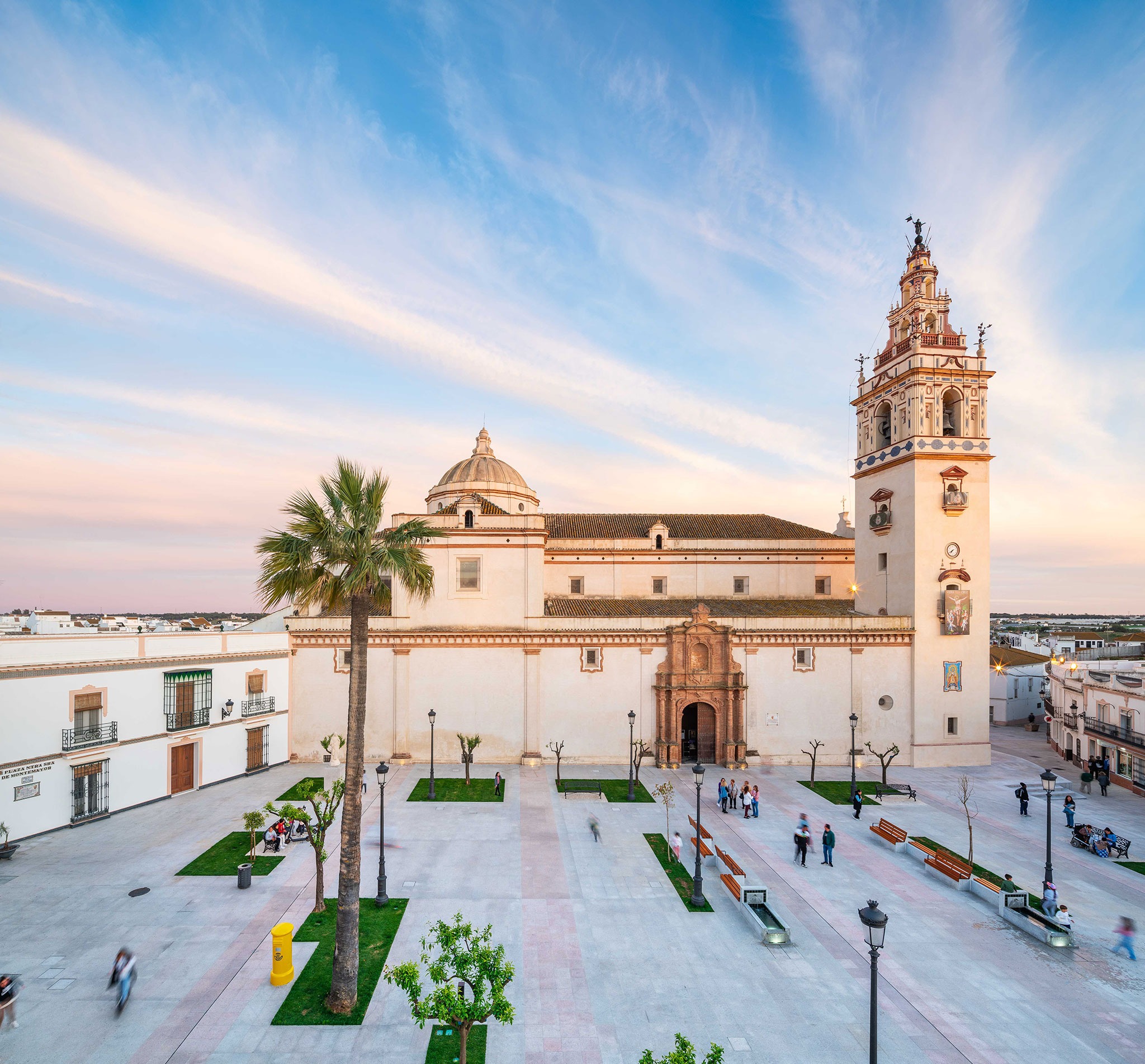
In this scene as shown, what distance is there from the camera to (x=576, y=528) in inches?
1551

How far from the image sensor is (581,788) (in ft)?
89.7

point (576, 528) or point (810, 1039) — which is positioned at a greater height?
point (576, 528)

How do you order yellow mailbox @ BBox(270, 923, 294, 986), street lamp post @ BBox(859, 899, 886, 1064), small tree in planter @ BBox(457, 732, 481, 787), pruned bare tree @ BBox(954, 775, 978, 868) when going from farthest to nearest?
1. small tree in planter @ BBox(457, 732, 481, 787)
2. pruned bare tree @ BBox(954, 775, 978, 868)
3. yellow mailbox @ BBox(270, 923, 294, 986)
4. street lamp post @ BBox(859, 899, 886, 1064)

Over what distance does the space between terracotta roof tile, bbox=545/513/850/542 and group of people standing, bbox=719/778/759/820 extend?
16093mm

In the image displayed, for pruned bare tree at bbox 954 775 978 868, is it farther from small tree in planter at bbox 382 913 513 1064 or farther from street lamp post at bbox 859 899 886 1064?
small tree in planter at bbox 382 913 513 1064

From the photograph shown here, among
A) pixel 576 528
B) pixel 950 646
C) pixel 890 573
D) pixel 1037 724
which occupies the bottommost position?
pixel 1037 724

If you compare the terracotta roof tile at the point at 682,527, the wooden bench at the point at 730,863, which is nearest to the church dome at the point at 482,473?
the terracotta roof tile at the point at 682,527

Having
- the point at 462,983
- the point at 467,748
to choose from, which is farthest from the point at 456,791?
the point at 462,983

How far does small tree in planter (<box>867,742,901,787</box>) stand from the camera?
1168 inches

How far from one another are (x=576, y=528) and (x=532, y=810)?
18234 millimetres

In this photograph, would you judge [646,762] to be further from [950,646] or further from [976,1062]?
[976,1062]

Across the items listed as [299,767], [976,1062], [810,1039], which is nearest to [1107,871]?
[976,1062]

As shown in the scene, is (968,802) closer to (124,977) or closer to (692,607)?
(692,607)

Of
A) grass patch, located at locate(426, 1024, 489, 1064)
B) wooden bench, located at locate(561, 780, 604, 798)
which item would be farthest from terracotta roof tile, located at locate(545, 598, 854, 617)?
grass patch, located at locate(426, 1024, 489, 1064)
